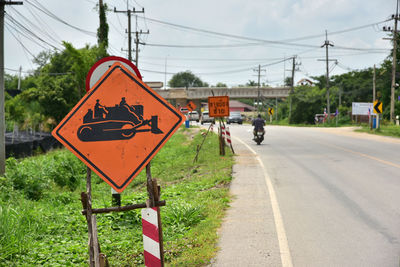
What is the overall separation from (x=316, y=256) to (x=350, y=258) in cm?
42

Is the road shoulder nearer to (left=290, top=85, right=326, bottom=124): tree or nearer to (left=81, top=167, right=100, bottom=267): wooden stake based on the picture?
(left=81, top=167, right=100, bottom=267): wooden stake

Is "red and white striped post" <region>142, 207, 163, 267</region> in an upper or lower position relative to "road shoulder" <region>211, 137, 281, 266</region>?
upper

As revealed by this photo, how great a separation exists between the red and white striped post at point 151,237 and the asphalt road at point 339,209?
1.91 meters

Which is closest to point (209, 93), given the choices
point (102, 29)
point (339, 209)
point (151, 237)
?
point (102, 29)

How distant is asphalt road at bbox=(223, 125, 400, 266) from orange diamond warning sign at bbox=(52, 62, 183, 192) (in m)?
2.52

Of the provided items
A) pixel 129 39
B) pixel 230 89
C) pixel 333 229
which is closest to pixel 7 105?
pixel 129 39

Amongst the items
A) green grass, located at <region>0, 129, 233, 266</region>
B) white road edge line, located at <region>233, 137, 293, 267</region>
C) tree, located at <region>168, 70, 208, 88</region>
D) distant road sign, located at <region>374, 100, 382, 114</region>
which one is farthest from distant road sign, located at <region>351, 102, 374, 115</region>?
tree, located at <region>168, 70, 208, 88</region>

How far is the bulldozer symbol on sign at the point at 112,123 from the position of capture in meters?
4.58

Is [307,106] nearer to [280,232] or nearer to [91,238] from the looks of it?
[280,232]

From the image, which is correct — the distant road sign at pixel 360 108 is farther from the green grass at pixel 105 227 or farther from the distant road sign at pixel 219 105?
the green grass at pixel 105 227

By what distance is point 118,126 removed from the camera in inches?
182

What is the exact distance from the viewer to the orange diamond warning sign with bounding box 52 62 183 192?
179 inches

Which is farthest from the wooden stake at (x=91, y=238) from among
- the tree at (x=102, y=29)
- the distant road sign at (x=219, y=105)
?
the tree at (x=102, y=29)

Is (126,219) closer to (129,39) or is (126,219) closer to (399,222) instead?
(399,222)
